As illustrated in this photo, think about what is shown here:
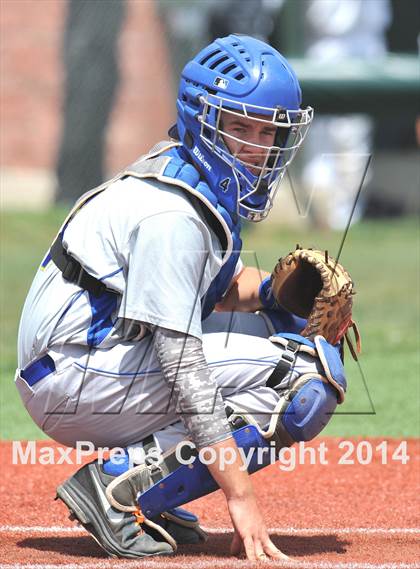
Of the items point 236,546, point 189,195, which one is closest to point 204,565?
point 236,546

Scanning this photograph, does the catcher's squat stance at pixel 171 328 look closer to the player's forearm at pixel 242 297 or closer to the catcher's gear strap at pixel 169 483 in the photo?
the catcher's gear strap at pixel 169 483

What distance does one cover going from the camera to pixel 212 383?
3361 millimetres

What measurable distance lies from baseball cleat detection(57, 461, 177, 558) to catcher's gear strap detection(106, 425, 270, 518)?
0.10ft

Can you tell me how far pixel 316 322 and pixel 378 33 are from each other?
12809 mm

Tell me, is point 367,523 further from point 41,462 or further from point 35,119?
point 35,119

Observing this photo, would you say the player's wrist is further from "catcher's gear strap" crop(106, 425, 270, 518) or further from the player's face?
"catcher's gear strap" crop(106, 425, 270, 518)

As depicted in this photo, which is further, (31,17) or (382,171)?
(31,17)

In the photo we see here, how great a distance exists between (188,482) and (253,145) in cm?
100

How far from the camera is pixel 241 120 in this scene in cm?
358

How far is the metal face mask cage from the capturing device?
11.6 feet

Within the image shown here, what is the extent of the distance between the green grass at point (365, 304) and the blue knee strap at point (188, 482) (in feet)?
2.97

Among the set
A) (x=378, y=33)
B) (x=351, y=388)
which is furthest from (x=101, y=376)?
(x=378, y=33)

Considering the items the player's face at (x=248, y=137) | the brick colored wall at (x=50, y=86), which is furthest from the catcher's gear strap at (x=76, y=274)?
the brick colored wall at (x=50, y=86)

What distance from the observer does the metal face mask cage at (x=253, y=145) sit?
3541 mm
